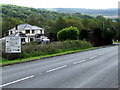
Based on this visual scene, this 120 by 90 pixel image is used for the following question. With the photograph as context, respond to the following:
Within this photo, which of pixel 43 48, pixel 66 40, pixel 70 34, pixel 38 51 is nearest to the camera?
pixel 38 51

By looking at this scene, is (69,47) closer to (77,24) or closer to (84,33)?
(84,33)

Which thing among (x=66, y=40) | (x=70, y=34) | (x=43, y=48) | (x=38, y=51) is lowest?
(x=38, y=51)

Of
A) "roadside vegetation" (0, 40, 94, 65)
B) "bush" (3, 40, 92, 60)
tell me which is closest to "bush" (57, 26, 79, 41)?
"bush" (3, 40, 92, 60)

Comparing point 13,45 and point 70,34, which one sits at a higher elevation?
point 70,34

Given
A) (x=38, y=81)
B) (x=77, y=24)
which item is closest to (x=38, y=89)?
(x=38, y=81)

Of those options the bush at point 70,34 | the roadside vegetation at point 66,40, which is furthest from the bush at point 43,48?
the bush at point 70,34

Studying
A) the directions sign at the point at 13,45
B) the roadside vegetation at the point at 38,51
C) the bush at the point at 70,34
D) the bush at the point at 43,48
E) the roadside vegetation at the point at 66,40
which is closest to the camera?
the directions sign at the point at 13,45

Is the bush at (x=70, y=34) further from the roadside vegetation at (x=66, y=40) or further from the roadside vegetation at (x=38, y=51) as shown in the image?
the roadside vegetation at (x=38, y=51)

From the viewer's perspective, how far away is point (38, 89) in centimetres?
900

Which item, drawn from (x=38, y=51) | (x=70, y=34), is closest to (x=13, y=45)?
(x=38, y=51)

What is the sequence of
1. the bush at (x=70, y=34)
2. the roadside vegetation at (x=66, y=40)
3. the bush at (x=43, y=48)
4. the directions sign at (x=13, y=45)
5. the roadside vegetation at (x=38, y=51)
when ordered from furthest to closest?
the bush at (x=70, y=34), the roadside vegetation at (x=66, y=40), the bush at (x=43, y=48), the roadside vegetation at (x=38, y=51), the directions sign at (x=13, y=45)

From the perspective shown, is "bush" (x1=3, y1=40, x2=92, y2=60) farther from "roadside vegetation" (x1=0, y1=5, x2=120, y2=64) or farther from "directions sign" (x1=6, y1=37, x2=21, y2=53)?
"directions sign" (x1=6, y1=37, x2=21, y2=53)

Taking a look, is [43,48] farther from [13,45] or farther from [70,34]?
[70,34]

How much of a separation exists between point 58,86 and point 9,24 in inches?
4292
